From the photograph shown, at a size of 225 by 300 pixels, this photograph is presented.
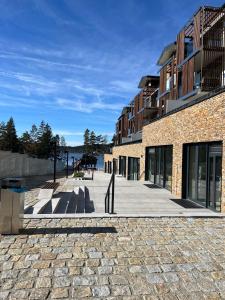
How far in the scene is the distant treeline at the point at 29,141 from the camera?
86.7 m

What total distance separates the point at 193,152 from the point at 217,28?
40.7 feet

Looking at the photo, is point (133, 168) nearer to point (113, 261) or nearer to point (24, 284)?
point (113, 261)

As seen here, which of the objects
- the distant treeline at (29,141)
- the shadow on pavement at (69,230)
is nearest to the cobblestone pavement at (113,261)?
the shadow on pavement at (69,230)

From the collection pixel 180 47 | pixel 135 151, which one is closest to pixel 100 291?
pixel 135 151

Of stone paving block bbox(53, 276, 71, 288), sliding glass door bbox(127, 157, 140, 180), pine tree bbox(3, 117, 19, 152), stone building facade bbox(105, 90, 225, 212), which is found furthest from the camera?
pine tree bbox(3, 117, 19, 152)

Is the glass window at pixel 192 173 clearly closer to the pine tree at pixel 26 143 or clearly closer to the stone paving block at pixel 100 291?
the stone paving block at pixel 100 291

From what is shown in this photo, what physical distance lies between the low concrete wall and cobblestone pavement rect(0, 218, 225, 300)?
72.7ft

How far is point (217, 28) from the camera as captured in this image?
21.7 metres

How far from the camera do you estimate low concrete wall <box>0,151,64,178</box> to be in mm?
29019

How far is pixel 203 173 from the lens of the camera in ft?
39.1

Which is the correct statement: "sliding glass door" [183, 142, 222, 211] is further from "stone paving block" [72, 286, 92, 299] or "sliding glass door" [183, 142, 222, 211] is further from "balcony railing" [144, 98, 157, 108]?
"balcony railing" [144, 98, 157, 108]

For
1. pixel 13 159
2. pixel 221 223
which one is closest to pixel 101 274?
pixel 221 223

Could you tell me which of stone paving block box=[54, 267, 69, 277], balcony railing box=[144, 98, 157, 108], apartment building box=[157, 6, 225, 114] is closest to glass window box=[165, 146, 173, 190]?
apartment building box=[157, 6, 225, 114]

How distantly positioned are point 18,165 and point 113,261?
98.7 feet
